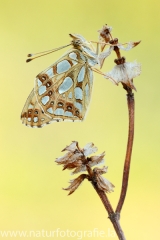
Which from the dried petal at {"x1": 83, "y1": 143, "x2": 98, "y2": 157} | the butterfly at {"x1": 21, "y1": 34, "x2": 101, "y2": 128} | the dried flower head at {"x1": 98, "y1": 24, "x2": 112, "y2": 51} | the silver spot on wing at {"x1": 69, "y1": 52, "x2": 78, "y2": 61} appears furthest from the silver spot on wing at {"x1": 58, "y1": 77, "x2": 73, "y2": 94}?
the dried petal at {"x1": 83, "y1": 143, "x2": 98, "y2": 157}

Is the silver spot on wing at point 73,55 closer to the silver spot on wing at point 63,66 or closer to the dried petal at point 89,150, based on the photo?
the silver spot on wing at point 63,66

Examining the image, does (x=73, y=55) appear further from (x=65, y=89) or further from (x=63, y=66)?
(x=65, y=89)

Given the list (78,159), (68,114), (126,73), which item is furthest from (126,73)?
(68,114)

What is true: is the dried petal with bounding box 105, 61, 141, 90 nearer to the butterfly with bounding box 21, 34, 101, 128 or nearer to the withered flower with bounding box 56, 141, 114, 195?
the withered flower with bounding box 56, 141, 114, 195
